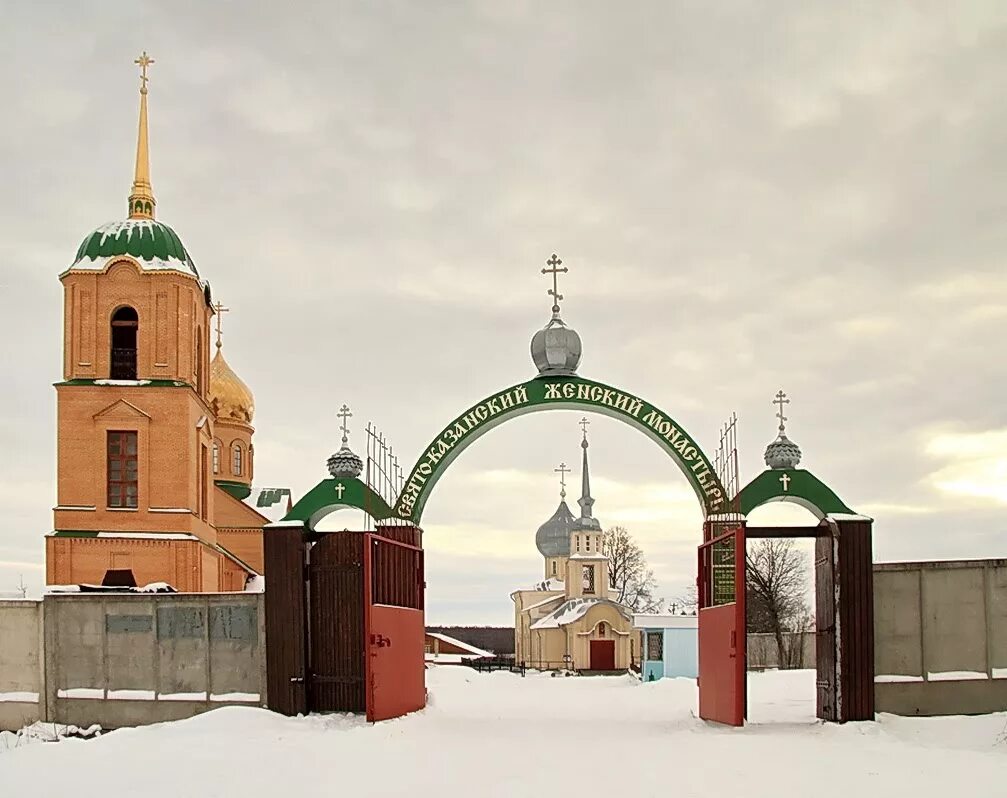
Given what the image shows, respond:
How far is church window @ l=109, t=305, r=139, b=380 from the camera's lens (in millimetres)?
33156

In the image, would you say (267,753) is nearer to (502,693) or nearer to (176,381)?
(502,693)

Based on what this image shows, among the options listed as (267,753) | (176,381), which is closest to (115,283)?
(176,381)

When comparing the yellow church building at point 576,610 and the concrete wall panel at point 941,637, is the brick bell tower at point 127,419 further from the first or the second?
the yellow church building at point 576,610

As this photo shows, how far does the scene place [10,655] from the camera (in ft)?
59.5

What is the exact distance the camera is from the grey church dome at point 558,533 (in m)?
69.8

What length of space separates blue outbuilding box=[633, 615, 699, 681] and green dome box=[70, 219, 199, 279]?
562 inches

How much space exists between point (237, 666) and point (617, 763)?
620cm

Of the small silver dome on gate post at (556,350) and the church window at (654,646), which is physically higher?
the small silver dome on gate post at (556,350)

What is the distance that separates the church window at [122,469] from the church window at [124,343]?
1.49 metres

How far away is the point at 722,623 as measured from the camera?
56.8ft

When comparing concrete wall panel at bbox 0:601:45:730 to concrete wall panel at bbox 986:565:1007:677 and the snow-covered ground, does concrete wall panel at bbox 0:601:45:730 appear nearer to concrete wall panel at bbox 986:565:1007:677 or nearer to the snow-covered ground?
the snow-covered ground

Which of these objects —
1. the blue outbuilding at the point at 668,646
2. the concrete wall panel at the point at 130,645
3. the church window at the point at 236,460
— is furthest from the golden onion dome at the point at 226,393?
the concrete wall panel at the point at 130,645

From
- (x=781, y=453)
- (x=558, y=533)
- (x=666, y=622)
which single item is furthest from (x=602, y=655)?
(x=781, y=453)

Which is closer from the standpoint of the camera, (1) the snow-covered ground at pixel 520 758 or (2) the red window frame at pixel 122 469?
(1) the snow-covered ground at pixel 520 758
